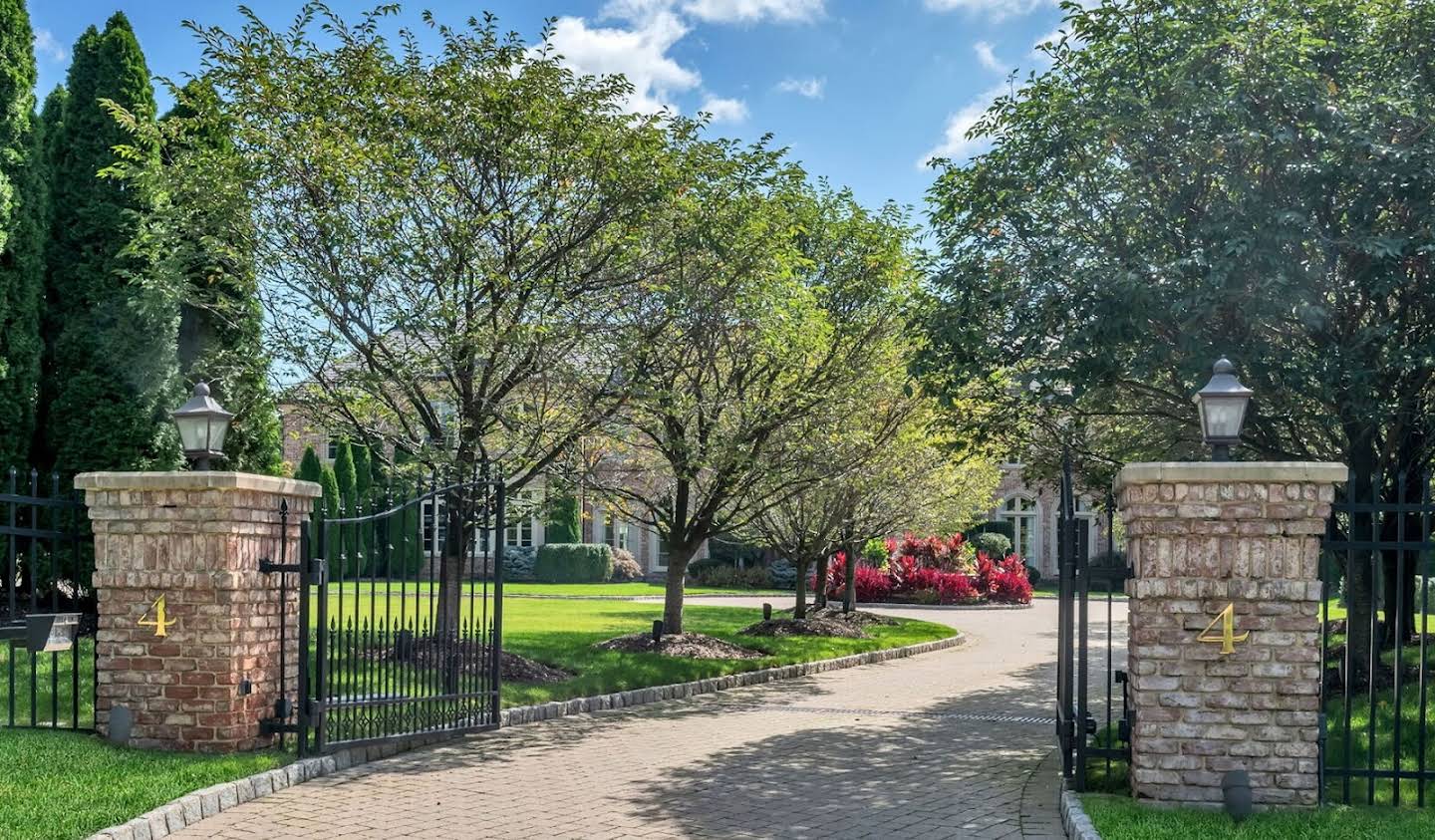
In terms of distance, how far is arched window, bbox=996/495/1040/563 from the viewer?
44.9 metres

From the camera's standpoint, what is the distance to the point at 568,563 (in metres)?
40.3

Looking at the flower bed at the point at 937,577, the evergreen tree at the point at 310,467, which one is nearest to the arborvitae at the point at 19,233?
the flower bed at the point at 937,577

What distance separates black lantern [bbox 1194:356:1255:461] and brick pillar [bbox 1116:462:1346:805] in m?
0.31

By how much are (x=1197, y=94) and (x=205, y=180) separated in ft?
27.2

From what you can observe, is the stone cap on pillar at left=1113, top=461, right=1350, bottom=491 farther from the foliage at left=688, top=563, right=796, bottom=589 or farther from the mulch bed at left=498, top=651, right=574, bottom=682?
the foliage at left=688, top=563, right=796, bottom=589

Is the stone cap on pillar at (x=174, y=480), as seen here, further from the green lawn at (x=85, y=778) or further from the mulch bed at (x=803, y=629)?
the mulch bed at (x=803, y=629)

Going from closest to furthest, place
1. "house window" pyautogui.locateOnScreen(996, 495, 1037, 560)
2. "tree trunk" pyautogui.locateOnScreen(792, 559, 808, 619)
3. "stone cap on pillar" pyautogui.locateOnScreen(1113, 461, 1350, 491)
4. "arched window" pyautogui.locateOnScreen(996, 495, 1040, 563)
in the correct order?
1. "stone cap on pillar" pyautogui.locateOnScreen(1113, 461, 1350, 491)
2. "tree trunk" pyautogui.locateOnScreen(792, 559, 808, 619)
3. "house window" pyautogui.locateOnScreen(996, 495, 1037, 560)
4. "arched window" pyautogui.locateOnScreen(996, 495, 1040, 563)

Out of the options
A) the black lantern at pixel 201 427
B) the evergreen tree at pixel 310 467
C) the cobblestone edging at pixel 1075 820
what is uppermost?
the black lantern at pixel 201 427

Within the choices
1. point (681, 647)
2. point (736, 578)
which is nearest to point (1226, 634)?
point (681, 647)

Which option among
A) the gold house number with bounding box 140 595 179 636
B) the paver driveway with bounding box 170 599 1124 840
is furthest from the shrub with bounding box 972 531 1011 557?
the gold house number with bounding box 140 595 179 636

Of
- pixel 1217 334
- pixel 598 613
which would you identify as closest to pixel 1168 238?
pixel 1217 334

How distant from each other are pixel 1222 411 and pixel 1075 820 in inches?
93.9

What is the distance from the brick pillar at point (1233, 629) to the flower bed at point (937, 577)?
23038mm

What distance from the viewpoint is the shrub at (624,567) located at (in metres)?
42.6
